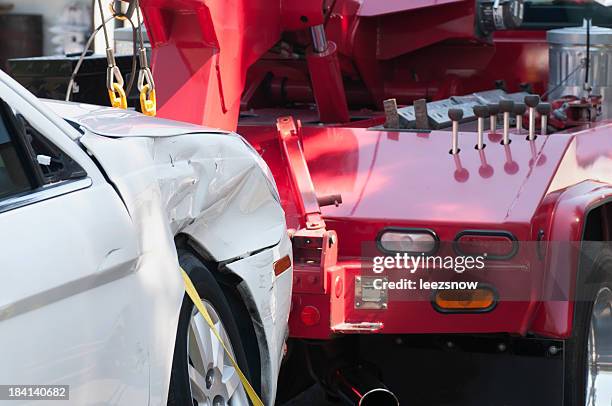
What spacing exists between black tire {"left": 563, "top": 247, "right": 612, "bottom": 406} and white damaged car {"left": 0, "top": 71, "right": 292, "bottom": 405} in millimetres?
1285

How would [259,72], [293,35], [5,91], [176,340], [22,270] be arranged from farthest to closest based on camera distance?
[259,72] < [293,35] < [176,340] < [5,91] < [22,270]

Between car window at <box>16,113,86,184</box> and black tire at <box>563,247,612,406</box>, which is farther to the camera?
black tire at <box>563,247,612,406</box>

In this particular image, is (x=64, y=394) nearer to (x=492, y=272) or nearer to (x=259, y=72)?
(x=492, y=272)

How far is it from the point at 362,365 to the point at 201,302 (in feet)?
5.31

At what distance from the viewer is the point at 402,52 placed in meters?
6.71

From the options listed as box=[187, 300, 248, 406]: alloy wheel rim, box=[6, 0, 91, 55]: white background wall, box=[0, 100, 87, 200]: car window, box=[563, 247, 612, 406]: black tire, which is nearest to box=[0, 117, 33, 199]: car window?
box=[0, 100, 87, 200]: car window

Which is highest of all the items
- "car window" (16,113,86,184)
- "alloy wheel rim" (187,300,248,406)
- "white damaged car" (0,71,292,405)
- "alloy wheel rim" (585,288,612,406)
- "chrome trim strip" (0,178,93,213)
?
"car window" (16,113,86,184)

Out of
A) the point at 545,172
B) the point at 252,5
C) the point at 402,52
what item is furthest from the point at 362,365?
the point at 402,52

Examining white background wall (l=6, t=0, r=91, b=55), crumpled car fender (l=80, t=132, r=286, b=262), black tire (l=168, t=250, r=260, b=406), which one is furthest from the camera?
white background wall (l=6, t=0, r=91, b=55)

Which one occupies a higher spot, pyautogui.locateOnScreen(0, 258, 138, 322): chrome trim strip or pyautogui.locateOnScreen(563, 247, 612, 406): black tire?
pyautogui.locateOnScreen(0, 258, 138, 322): chrome trim strip

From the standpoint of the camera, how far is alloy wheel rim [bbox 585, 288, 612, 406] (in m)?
5.12

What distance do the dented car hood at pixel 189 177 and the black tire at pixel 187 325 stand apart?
0.08 metres

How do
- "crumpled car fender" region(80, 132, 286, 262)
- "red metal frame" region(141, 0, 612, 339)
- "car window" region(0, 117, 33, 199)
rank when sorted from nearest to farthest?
"car window" region(0, 117, 33, 199) → "crumpled car fender" region(80, 132, 286, 262) → "red metal frame" region(141, 0, 612, 339)

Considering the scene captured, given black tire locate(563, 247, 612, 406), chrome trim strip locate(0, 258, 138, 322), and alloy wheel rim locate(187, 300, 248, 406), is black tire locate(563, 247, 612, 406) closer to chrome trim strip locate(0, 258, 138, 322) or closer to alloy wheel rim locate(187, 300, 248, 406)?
alloy wheel rim locate(187, 300, 248, 406)
